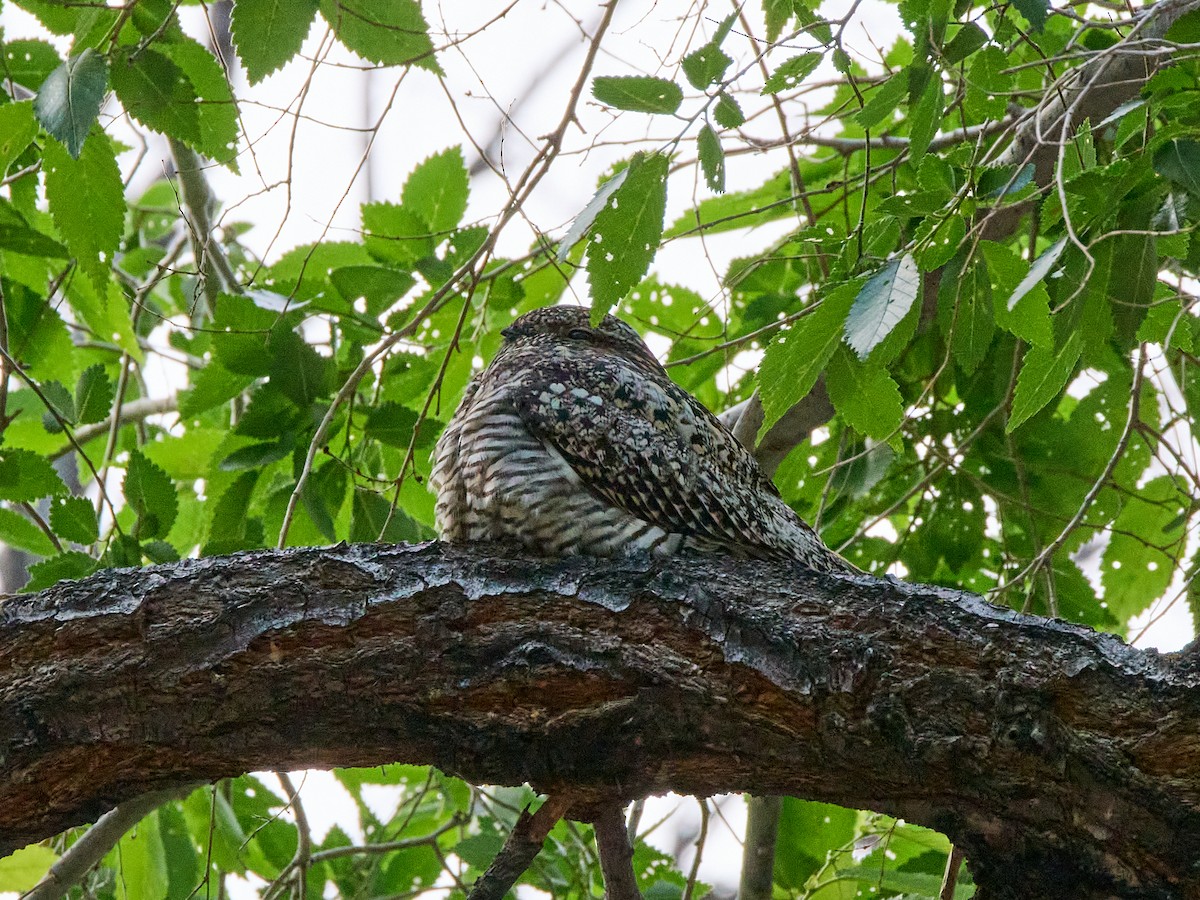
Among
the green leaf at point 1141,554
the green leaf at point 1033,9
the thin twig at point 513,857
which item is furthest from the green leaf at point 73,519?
the green leaf at point 1141,554

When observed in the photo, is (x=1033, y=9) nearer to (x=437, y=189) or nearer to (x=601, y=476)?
(x=601, y=476)

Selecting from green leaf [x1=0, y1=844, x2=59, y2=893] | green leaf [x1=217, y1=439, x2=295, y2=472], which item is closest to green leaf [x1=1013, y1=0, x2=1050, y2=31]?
green leaf [x1=217, y1=439, x2=295, y2=472]

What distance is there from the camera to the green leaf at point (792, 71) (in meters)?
2.24

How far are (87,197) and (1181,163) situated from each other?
2.20 meters

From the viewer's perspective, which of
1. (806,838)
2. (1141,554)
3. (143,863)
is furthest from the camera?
(1141,554)

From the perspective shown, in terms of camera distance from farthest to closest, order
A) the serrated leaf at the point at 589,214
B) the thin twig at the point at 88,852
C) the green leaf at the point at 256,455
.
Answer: the green leaf at the point at 256,455 → the thin twig at the point at 88,852 → the serrated leaf at the point at 589,214

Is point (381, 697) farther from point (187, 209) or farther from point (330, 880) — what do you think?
point (330, 880)

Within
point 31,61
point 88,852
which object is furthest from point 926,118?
point 88,852

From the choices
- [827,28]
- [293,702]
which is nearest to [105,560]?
[293,702]

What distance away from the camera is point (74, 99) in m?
2.20

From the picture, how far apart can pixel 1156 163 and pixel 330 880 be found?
13.1 ft

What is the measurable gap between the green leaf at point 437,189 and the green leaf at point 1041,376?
201 centimetres

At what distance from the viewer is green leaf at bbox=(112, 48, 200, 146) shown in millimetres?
2545

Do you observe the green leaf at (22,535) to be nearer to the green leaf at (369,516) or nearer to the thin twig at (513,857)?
the green leaf at (369,516)
